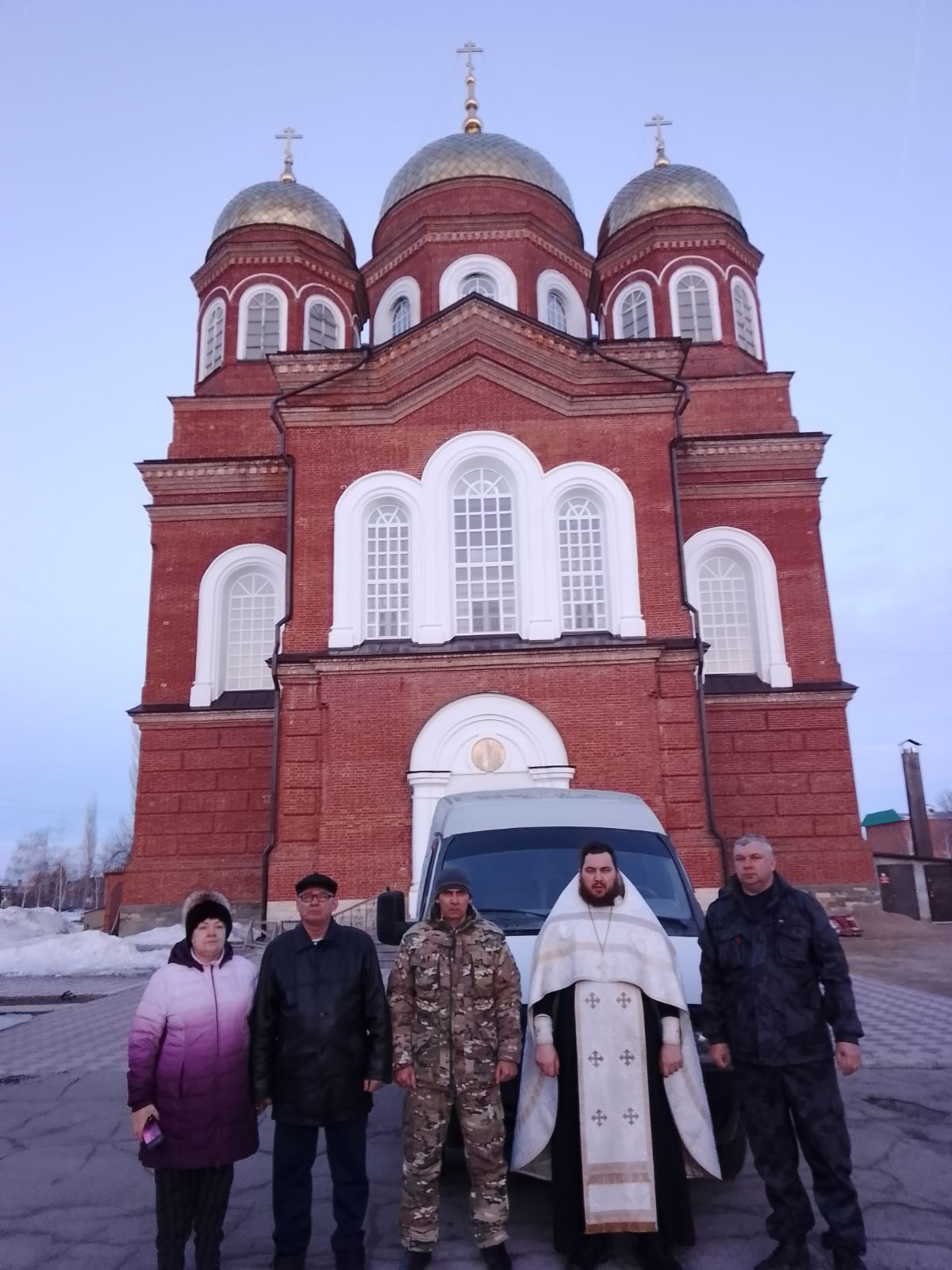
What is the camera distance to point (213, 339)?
928 inches

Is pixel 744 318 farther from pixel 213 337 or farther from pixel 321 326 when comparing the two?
pixel 213 337

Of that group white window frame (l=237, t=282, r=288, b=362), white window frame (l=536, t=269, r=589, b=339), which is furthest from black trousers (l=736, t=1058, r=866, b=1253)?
white window frame (l=237, t=282, r=288, b=362)

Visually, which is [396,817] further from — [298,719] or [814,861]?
[814,861]

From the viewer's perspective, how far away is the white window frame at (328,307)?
76.5 feet

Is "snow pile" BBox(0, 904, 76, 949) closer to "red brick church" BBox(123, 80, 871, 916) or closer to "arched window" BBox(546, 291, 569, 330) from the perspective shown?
"red brick church" BBox(123, 80, 871, 916)

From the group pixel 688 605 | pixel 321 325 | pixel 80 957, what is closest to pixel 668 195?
pixel 321 325

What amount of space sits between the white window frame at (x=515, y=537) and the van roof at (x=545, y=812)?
8.83m

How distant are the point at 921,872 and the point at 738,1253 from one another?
21746mm

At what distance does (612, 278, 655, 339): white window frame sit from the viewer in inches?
918

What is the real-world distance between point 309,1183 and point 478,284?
20718 mm

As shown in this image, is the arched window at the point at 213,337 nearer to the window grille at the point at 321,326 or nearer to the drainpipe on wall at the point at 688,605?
the window grille at the point at 321,326

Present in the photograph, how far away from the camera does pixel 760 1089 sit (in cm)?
422

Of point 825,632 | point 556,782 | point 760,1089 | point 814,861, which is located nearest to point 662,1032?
point 760,1089

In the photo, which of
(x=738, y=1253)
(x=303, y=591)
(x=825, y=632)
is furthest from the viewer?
(x=825, y=632)
